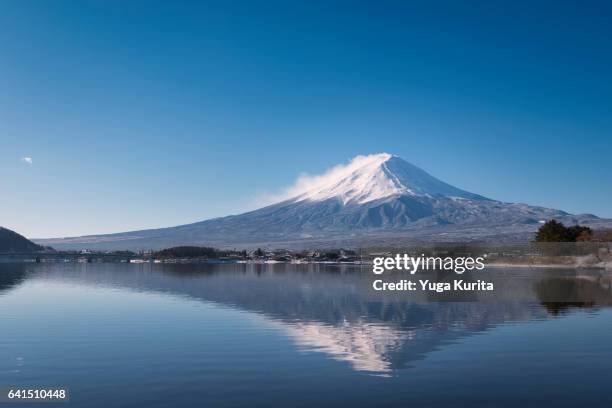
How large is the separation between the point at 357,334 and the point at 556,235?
99525 mm

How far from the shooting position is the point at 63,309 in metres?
32.5

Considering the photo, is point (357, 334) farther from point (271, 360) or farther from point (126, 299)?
point (126, 299)

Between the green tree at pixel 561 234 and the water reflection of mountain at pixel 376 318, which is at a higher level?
the green tree at pixel 561 234

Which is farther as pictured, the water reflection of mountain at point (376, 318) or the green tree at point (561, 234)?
the green tree at point (561, 234)

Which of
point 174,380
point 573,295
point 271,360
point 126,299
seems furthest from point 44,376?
point 573,295

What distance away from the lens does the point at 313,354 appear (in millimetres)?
18375

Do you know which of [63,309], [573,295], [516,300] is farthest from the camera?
[573,295]

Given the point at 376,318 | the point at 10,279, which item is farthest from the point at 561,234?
the point at 376,318

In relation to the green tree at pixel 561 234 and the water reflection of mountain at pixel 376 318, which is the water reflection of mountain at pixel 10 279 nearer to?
the water reflection of mountain at pixel 376 318

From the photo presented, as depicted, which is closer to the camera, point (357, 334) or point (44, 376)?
point (44, 376)

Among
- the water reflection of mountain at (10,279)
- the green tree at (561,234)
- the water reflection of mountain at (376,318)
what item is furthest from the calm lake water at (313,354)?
the green tree at (561,234)

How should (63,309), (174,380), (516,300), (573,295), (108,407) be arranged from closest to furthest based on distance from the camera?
1. (108,407)
2. (174,380)
3. (63,309)
4. (516,300)
5. (573,295)

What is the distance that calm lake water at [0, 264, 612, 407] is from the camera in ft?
44.8

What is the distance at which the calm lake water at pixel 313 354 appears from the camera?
44.8 ft
